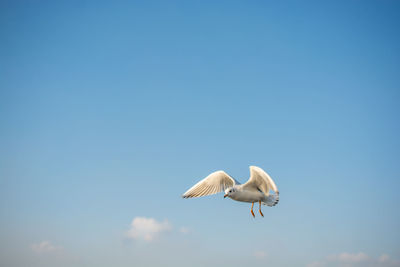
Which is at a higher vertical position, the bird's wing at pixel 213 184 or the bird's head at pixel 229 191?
the bird's wing at pixel 213 184

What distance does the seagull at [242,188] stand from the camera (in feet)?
51.3

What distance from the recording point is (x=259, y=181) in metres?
16.0

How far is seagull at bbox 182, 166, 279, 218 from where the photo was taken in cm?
1563

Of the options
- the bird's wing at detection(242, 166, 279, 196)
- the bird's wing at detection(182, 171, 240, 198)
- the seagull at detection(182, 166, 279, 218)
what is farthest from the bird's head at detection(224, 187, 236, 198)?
the bird's wing at detection(182, 171, 240, 198)

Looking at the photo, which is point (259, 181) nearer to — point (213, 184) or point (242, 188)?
point (242, 188)

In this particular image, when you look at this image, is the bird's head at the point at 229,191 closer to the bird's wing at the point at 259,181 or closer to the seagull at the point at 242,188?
the seagull at the point at 242,188

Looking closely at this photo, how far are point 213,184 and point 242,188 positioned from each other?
5.49ft

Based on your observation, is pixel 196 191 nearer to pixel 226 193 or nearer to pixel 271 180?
pixel 226 193

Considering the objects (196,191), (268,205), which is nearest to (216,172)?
(196,191)

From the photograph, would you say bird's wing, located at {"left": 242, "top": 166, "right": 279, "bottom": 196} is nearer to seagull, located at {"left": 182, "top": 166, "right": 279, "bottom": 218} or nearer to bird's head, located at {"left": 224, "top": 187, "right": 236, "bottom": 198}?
seagull, located at {"left": 182, "top": 166, "right": 279, "bottom": 218}

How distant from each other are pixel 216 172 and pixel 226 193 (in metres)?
1.67

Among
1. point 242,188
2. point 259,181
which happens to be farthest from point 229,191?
point 259,181

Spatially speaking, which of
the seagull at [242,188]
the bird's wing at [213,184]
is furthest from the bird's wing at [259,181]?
the bird's wing at [213,184]

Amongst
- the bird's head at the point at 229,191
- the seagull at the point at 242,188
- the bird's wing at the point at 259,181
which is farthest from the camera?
the bird's head at the point at 229,191
